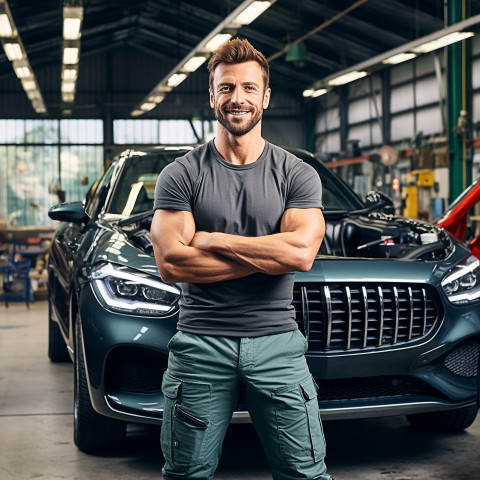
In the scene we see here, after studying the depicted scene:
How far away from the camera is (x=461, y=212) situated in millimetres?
5129

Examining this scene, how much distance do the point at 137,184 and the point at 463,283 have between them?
2006 mm

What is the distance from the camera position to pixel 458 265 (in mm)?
3984

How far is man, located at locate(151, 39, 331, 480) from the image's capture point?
7.04 ft

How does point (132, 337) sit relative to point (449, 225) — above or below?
below

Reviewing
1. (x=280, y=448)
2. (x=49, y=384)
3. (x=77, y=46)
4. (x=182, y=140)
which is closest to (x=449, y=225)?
(x=49, y=384)

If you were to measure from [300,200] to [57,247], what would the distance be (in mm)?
3652

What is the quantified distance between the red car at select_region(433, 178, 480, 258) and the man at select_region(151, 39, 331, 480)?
2805 millimetres

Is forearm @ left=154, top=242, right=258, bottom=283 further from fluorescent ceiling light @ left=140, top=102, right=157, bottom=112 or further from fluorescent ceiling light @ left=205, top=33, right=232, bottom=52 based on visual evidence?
fluorescent ceiling light @ left=140, top=102, right=157, bottom=112

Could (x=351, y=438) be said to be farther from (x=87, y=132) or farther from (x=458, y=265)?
(x=87, y=132)

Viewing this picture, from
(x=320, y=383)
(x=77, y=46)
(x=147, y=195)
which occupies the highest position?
(x=77, y=46)

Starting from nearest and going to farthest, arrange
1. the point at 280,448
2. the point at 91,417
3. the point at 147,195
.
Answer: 1. the point at 280,448
2. the point at 91,417
3. the point at 147,195

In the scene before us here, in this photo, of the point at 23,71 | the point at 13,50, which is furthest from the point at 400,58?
the point at 23,71

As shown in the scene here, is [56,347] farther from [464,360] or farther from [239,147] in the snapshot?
[239,147]

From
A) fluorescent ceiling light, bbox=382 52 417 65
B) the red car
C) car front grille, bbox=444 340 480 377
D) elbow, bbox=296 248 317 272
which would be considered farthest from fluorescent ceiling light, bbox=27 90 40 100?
elbow, bbox=296 248 317 272
